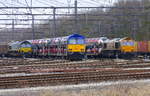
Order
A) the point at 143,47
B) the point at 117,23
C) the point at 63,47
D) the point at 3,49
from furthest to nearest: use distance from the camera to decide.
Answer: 1. the point at 3,49
2. the point at 117,23
3. the point at 143,47
4. the point at 63,47

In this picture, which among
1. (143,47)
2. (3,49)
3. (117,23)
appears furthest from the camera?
Answer: (3,49)

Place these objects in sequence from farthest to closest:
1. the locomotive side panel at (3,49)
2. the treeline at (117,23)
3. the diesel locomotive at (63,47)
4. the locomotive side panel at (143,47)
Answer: the locomotive side panel at (3,49)
the treeline at (117,23)
the locomotive side panel at (143,47)
the diesel locomotive at (63,47)

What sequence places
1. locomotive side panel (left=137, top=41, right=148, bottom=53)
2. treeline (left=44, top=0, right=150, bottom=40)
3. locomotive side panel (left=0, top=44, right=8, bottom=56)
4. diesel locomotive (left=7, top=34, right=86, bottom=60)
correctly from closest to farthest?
diesel locomotive (left=7, top=34, right=86, bottom=60) → locomotive side panel (left=137, top=41, right=148, bottom=53) → treeline (left=44, top=0, right=150, bottom=40) → locomotive side panel (left=0, top=44, right=8, bottom=56)

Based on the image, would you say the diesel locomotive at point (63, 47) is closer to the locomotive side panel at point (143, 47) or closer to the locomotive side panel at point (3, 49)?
the locomotive side panel at point (3, 49)

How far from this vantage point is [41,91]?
40.5 ft

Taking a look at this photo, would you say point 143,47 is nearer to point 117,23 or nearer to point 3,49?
point 117,23

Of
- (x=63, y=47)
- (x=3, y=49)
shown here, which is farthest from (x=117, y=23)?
(x=3, y=49)

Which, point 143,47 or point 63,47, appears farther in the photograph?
point 143,47

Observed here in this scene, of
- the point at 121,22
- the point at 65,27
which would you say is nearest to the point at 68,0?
the point at 121,22

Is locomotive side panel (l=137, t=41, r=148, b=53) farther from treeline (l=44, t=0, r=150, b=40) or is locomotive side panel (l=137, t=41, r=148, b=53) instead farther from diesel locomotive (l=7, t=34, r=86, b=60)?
diesel locomotive (l=7, t=34, r=86, b=60)

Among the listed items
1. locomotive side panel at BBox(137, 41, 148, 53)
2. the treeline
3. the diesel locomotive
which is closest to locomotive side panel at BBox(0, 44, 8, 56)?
the treeline

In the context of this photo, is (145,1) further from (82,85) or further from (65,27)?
(82,85)

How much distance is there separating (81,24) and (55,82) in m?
37.4

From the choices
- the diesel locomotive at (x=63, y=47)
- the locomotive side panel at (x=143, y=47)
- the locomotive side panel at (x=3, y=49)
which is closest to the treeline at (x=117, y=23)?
the locomotive side panel at (x=143, y=47)
